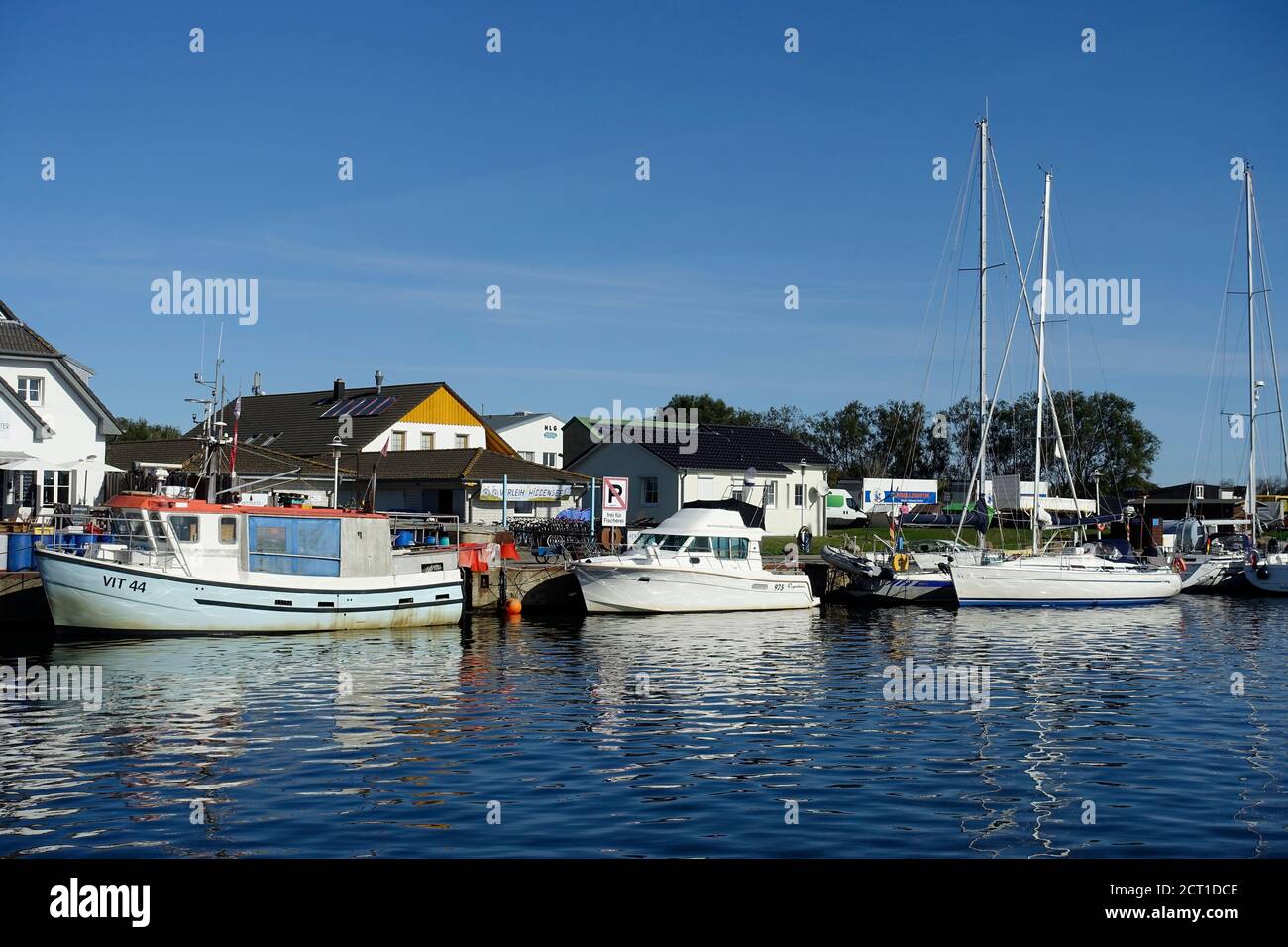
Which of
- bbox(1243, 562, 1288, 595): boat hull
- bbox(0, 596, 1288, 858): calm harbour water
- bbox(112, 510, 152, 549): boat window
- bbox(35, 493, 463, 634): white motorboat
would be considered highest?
bbox(112, 510, 152, 549): boat window

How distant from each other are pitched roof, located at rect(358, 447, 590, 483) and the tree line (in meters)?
63.0

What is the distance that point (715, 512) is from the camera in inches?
1538

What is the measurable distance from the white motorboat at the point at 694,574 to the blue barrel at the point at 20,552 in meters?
15.3

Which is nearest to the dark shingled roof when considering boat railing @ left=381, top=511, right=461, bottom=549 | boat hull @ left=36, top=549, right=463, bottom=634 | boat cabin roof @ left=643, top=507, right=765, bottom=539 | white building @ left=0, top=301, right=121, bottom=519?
white building @ left=0, top=301, right=121, bottom=519

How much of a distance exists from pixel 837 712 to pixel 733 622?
15.4 metres

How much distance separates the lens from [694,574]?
37.7m

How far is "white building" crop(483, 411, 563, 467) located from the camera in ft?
231

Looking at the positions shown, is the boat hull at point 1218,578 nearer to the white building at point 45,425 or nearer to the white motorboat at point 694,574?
the white motorboat at point 694,574

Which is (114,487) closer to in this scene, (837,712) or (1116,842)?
(837,712)

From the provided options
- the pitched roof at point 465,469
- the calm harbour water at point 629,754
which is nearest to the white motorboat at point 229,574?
the calm harbour water at point 629,754

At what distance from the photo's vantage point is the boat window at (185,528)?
97.0 ft

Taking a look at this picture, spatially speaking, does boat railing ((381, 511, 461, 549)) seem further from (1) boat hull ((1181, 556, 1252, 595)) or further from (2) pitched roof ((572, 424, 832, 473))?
(1) boat hull ((1181, 556, 1252, 595))
